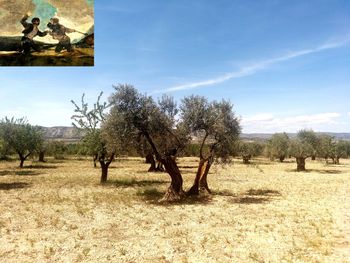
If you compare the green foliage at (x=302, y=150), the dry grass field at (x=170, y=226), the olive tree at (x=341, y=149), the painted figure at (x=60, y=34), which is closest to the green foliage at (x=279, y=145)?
the olive tree at (x=341, y=149)

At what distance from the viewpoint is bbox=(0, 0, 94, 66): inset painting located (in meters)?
20.9

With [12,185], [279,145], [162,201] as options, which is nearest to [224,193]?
[162,201]

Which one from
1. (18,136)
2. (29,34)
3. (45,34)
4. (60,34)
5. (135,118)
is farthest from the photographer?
(18,136)

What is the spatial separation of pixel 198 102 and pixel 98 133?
41.5ft

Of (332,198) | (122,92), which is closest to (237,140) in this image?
(332,198)

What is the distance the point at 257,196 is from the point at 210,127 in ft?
24.2

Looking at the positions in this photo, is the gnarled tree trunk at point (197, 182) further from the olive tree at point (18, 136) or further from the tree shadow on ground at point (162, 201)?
the olive tree at point (18, 136)

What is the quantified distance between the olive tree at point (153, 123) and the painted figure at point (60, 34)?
16.4ft

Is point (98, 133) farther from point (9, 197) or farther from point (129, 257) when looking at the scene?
point (129, 257)

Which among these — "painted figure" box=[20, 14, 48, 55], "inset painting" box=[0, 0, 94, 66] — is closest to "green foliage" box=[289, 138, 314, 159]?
"inset painting" box=[0, 0, 94, 66]

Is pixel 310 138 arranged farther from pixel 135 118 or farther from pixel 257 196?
pixel 135 118

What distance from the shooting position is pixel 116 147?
25.8 m

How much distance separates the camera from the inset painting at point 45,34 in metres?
20.9

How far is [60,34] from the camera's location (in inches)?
857
